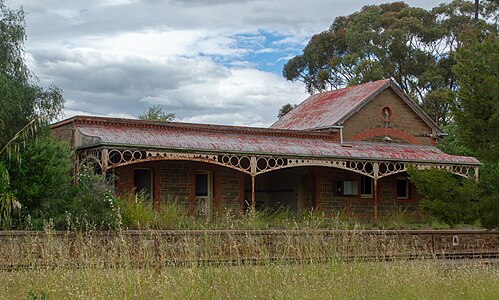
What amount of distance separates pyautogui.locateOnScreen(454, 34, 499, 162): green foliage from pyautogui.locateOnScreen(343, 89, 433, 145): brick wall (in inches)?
437

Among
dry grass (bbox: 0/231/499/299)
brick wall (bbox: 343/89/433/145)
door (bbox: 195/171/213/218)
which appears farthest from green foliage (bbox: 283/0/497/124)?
dry grass (bbox: 0/231/499/299)

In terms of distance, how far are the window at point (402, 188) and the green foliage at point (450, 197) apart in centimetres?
1162

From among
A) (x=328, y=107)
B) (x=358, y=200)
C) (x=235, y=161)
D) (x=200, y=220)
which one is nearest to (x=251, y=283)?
(x=200, y=220)

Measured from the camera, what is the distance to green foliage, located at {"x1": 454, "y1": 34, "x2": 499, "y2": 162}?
18.5 m

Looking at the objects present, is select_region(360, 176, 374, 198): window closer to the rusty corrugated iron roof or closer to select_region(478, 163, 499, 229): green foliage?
the rusty corrugated iron roof

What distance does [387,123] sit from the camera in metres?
31.7

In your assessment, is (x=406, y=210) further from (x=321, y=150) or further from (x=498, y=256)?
(x=498, y=256)

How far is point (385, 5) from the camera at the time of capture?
56750 mm

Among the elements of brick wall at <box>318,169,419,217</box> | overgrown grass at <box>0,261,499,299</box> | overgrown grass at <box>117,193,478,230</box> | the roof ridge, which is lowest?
overgrown grass at <box>0,261,499,299</box>

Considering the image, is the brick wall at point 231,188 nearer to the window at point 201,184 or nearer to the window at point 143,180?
the window at point 201,184

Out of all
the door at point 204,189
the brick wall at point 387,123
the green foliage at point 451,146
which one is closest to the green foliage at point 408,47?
the green foliage at point 451,146

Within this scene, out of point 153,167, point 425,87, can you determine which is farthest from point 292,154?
point 425,87

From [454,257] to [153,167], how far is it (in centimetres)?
1047

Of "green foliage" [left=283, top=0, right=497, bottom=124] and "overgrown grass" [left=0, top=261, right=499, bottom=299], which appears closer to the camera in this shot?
"overgrown grass" [left=0, top=261, right=499, bottom=299]
